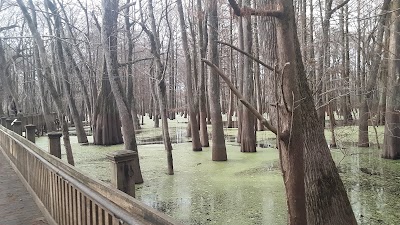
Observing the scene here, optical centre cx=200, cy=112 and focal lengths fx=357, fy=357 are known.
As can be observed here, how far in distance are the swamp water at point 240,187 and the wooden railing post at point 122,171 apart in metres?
2.94

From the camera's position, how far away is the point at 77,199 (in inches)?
126

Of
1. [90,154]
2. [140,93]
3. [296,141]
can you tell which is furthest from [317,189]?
[140,93]

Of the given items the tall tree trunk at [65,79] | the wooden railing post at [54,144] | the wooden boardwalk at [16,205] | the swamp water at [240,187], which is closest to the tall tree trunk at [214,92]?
the swamp water at [240,187]

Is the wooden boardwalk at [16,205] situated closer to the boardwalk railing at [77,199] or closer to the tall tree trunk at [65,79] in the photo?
the boardwalk railing at [77,199]

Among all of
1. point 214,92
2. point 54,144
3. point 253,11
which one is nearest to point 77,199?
point 253,11

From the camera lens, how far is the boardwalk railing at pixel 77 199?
6.91ft

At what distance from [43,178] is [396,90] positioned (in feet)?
34.6

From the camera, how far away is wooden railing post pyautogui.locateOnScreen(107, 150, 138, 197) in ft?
8.96

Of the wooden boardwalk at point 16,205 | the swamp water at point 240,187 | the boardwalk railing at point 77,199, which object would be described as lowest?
the swamp water at point 240,187

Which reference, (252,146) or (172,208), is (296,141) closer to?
(172,208)

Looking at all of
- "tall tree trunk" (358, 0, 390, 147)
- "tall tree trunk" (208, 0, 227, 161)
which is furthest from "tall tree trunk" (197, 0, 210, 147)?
"tall tree trunk" (358, 0, 390, 147)

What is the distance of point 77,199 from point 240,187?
5.25 metres

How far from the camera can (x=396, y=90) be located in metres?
11.2

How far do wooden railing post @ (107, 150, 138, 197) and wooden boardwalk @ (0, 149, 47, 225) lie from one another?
267cm
